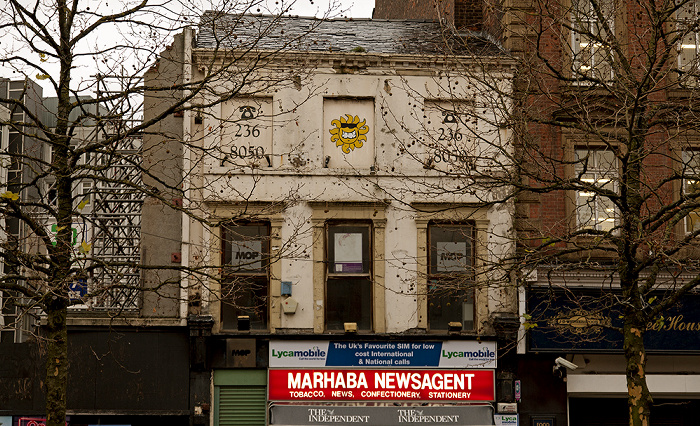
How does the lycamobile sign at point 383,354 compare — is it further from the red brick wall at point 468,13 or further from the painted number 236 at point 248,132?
the red brick wall at point 468,13

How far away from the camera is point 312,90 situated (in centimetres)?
1752

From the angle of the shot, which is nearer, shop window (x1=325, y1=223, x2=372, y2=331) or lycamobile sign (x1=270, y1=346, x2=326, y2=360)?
lycamobile sign (x1=270, y1=346, x2=326, y2=360)

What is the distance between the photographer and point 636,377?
1098 cm

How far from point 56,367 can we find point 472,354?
30.2 ft

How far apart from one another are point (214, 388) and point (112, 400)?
83.7 inches

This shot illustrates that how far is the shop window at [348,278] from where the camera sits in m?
17.4

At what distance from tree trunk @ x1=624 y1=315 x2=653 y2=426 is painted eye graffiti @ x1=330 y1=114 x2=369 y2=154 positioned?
312 inches

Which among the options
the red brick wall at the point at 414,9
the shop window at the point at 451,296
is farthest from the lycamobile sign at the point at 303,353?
the red brick wall at the point at 414,9

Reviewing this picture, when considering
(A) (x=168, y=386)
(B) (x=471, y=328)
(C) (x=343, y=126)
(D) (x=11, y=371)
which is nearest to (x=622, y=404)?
(B) (x=471, y=328)

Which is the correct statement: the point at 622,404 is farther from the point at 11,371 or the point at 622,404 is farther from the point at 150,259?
the point at 11,371

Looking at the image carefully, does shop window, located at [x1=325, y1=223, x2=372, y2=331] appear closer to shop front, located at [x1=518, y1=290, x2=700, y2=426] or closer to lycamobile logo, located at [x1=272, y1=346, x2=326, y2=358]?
lycamobile logo, located at [x1=272, y1=346, x2=326, y2=358]

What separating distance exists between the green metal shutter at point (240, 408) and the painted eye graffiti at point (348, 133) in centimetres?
560

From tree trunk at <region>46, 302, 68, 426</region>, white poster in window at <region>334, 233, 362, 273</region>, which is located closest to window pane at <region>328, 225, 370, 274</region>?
white poster in window at <region>334, 233, 362, 273</region>

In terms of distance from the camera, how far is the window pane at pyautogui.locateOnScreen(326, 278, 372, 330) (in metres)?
17.4
